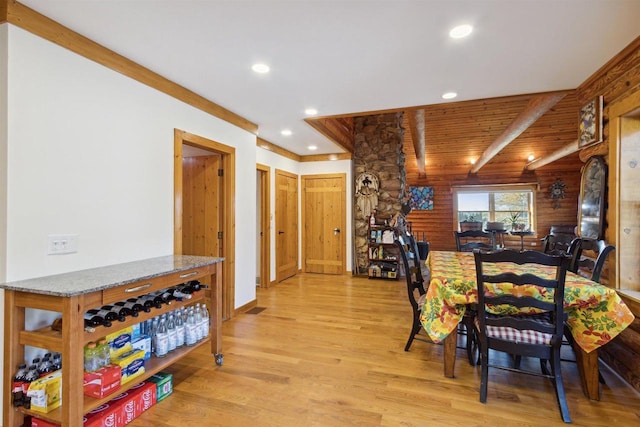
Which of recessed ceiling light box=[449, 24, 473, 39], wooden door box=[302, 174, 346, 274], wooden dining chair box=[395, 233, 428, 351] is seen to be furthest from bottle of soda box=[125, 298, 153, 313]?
wooden door box=[302, 174, 346, 274]

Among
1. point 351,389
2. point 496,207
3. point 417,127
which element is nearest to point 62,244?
point 351,389

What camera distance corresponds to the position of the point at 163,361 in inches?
84.6

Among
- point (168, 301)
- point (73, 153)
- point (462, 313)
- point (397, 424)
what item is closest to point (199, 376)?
point (168, 301)

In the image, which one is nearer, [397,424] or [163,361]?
[397,424]

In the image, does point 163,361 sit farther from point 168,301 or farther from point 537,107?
point 537,107

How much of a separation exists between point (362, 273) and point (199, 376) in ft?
13.0

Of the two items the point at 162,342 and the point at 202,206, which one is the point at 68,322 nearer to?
the point at 162,342

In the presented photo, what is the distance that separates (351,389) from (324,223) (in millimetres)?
4155

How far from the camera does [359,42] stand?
7.02 feet

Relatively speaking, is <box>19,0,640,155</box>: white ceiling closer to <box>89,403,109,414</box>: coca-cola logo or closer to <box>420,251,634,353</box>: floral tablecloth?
<box>420,251,634,353</box>: floral tablecloth

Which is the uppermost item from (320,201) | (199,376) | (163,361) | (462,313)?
(320,201)

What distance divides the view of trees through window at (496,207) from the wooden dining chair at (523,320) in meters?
7.35

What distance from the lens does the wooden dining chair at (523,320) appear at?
6.06 ft

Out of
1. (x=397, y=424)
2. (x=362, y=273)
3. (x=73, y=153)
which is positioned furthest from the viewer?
(x=362, y=273)
